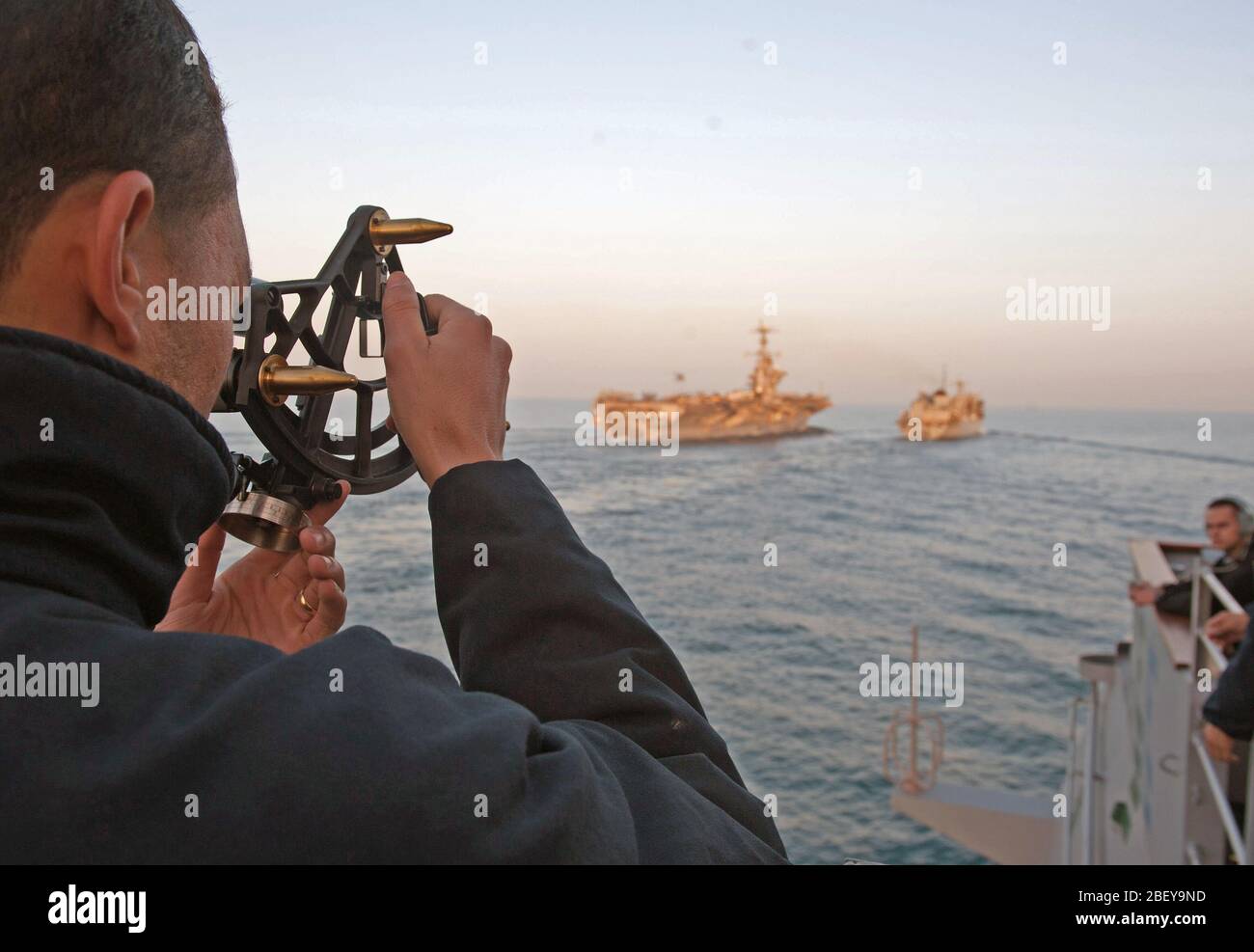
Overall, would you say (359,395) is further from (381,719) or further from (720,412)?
(720,412)

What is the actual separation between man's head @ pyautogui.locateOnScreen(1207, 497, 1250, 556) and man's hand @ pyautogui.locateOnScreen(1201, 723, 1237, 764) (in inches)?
85.3

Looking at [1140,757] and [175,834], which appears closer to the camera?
[175,834]

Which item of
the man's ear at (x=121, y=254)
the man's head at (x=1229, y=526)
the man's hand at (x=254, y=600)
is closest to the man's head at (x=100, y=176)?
the man's ear at (x=121, y=254)

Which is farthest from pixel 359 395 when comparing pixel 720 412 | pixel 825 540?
pixel 720 412

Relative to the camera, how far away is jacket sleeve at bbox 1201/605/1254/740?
3.75 m

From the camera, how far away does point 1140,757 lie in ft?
26.3

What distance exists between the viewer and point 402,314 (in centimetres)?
100

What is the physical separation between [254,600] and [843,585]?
49793 millimetres

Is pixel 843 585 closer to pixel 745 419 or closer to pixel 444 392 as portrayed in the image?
pixel 745 419

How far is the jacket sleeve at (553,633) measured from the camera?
883mm

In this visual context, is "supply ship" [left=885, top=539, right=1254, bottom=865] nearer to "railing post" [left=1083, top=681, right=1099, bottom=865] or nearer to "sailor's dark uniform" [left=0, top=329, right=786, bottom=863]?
"railing post" [left=1083, top=681, right=1099, bottom=865]

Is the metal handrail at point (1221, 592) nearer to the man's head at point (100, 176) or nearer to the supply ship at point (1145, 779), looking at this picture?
the supply ship at point (1145, 779)

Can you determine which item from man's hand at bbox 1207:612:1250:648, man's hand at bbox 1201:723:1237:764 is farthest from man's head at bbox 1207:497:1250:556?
man's hand at bbox 1201:723:1237:764
